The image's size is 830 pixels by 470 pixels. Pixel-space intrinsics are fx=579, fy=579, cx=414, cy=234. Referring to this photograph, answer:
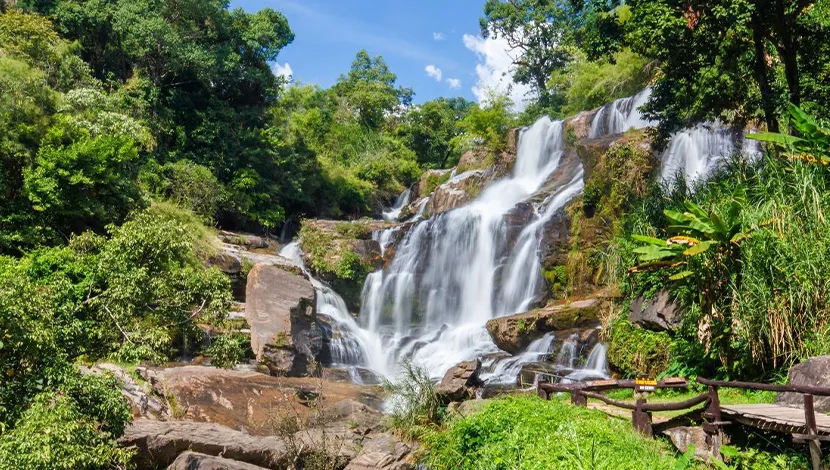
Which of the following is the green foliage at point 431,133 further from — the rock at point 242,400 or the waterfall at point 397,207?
the rock at point 242,400

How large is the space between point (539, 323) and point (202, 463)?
9202mm

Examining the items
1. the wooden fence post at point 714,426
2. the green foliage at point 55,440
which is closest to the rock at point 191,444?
the green foliage at point 55,440

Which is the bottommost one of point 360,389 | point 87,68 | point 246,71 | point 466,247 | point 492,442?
point 360,389

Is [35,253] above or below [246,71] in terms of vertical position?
below

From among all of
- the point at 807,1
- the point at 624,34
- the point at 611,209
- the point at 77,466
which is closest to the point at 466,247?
the point at 611,209

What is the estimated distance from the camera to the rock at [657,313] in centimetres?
1073

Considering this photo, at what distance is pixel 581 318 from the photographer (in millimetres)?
14242

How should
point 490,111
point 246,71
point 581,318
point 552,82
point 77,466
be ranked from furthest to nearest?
point 552,82, point 490,111, point 246,71, point 581,318, point 77,466

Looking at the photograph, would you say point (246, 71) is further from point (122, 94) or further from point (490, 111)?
point (490, 111)

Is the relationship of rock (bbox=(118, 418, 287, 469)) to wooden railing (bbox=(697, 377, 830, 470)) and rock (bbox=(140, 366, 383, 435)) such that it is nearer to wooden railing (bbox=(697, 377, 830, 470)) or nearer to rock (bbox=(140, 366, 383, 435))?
rock (bbox=(140, 366, 383, 435))

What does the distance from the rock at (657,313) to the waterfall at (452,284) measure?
552 centimetres

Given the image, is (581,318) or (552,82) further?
(552,82)

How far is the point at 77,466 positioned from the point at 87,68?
64.7 ft

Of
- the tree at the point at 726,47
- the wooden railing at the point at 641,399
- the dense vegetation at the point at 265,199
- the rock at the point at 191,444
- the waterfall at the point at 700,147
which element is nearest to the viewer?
the wooden railing at the point at 641,399
